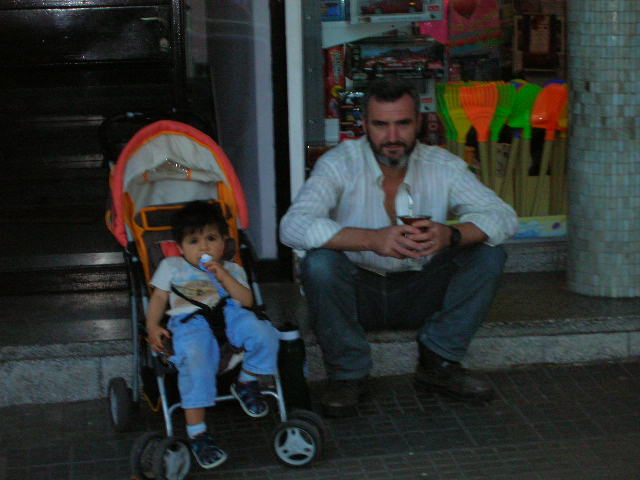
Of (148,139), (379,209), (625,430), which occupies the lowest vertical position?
(625,430)

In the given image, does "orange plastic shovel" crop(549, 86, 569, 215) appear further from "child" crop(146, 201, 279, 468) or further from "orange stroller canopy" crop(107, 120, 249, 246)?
"child" crop(146, 201, 279, 468)

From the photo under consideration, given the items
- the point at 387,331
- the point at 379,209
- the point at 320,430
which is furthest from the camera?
the point at 387,331

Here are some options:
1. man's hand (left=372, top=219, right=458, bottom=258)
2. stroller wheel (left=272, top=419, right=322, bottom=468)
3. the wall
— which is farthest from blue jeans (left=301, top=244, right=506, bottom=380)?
the wall

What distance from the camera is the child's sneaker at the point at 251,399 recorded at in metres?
4.18

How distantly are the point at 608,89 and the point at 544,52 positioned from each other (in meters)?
0.93

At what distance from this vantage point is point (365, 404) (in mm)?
4715

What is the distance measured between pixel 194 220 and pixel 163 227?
436 mm

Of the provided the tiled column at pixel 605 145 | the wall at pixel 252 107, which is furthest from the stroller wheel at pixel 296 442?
the tiled column at pixel 605 145

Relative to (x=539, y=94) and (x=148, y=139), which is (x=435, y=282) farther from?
(x=539, y=94)

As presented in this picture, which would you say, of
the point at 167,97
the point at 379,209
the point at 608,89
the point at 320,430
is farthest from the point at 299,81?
the point at 167,97

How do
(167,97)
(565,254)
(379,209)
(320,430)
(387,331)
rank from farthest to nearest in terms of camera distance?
(167,97), (565,254), (387,331), (379,209), (320,430)

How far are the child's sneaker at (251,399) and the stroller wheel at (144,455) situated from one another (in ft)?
1.36

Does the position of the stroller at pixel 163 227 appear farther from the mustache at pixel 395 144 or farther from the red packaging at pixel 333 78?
the red packaging at pixel 333 78

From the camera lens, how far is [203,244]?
4.15 m
